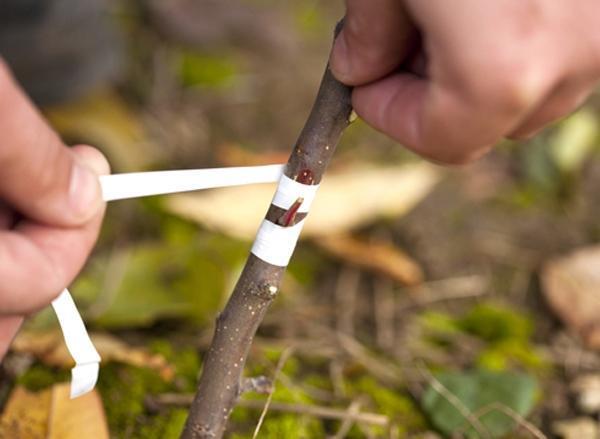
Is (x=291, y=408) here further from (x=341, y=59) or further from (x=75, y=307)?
(x=341, y=59)

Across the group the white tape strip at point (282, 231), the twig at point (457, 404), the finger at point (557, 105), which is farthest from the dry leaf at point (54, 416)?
the finger at point (557, 105)

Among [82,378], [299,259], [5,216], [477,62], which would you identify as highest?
[477,62]

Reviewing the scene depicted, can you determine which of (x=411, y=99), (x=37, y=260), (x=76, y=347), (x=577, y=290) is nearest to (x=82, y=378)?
(x=76, y=347)

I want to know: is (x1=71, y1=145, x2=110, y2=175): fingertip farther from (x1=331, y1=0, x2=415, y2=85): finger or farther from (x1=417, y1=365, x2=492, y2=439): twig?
(x1=417, y1=365, x2=492, y2=439): twig

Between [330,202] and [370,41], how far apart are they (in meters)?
0.86

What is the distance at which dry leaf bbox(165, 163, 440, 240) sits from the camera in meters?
1.45

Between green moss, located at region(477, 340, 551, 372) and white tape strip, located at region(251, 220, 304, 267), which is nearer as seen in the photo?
white tape strip, located at region(251, 220, 304, 267)

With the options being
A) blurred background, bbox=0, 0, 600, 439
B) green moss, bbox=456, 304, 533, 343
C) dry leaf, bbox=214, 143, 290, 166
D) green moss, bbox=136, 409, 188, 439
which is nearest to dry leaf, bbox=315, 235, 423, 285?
blurred background, bbox=0, 0, 600, 439

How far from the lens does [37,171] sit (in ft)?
2.01

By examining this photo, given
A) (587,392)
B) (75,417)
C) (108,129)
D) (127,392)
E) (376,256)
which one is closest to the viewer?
(75,417)

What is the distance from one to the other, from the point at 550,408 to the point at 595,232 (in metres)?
0.53

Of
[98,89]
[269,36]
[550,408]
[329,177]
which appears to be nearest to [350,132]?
[329,177]

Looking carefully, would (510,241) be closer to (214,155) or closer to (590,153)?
(590,153)

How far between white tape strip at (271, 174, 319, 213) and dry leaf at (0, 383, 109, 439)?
352 mm
